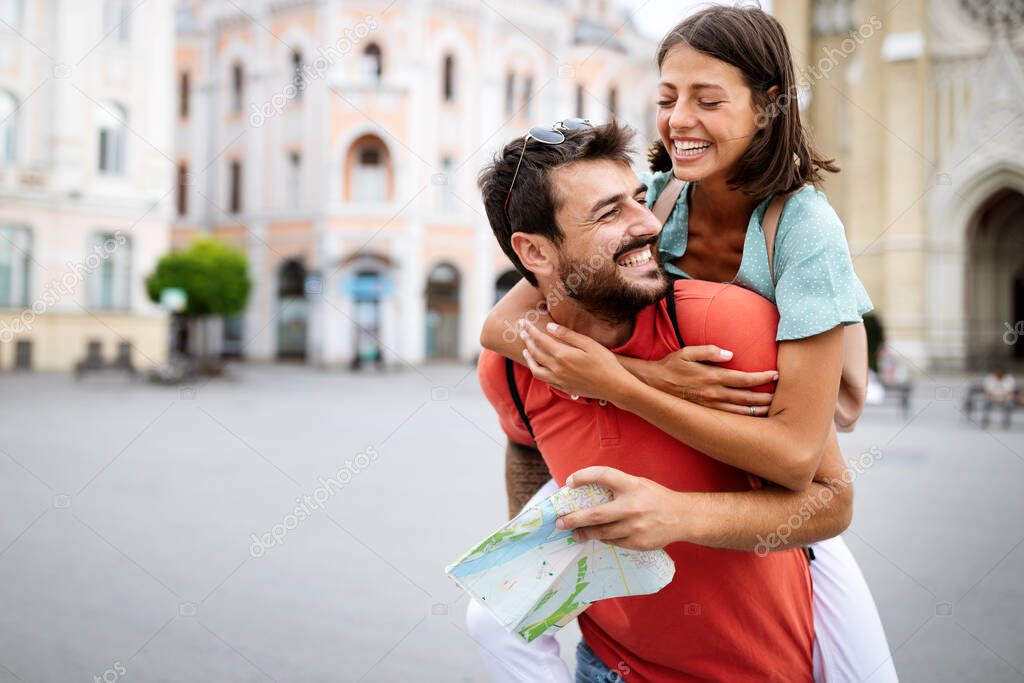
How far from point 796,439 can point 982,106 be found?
109ft

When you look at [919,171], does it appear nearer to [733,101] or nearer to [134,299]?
[134,299]

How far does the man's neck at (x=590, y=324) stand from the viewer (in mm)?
1800

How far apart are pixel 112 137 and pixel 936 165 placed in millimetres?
29236

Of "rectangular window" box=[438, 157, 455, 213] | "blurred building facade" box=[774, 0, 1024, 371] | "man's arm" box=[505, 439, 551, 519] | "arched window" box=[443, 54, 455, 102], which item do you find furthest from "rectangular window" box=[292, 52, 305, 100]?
"man's arm" box=[505, 439, 551, 519]

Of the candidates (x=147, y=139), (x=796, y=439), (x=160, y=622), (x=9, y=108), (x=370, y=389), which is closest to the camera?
(x=796, y=439)

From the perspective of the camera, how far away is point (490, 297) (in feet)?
127

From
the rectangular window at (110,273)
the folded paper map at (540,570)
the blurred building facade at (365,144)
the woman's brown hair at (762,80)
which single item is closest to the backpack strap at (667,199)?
the woman's brown hair at (762,80)

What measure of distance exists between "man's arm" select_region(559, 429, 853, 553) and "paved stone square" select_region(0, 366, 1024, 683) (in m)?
3.43

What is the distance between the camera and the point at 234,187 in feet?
134

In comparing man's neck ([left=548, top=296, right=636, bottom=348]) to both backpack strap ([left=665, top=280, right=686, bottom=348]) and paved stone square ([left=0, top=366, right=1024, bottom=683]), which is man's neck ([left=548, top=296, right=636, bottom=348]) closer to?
backpack strap ([left=665, top=280, right=686, bottom=348])

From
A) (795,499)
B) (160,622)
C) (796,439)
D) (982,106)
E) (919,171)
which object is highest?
(982,106)

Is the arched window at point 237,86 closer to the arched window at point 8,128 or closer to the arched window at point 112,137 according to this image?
the arched window at point 112,137

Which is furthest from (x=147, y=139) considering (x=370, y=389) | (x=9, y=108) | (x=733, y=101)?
(x=733, y=101)

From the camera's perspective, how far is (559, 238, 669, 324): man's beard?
167cm
